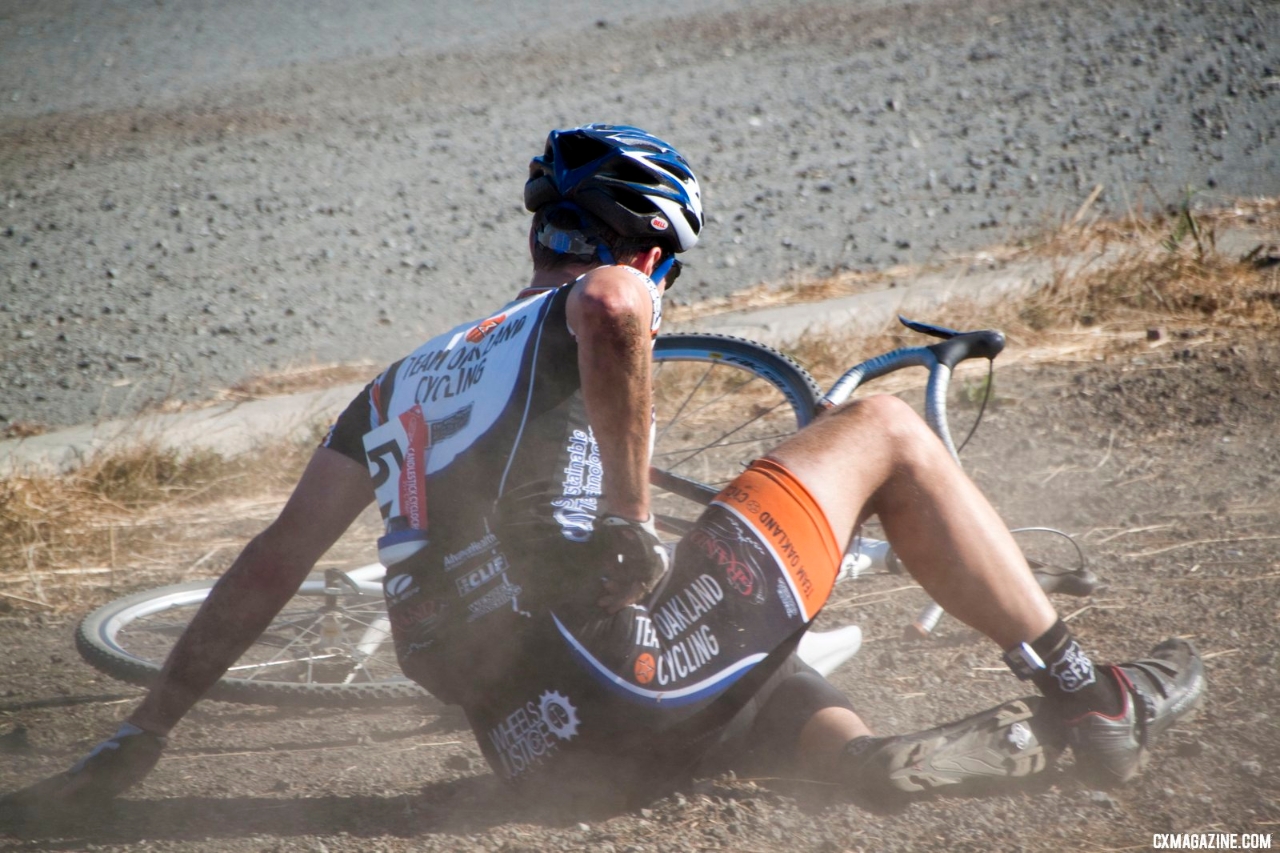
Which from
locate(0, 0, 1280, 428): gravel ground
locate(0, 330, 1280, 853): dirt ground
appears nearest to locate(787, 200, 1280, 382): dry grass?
locate(0, 330, 1280, 853): dirt ground

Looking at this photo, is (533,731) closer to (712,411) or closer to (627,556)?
(627,556)

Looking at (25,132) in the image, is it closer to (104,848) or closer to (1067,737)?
(104,848)

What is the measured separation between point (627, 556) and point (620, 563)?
0.06 feet

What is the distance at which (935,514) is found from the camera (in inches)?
92.9

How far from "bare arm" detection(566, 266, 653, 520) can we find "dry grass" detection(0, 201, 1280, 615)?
2271 millimetres

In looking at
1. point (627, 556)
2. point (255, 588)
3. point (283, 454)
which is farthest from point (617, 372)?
point (283, 454)

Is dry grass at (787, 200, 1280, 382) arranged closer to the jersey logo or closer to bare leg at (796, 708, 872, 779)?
bare leg at (796, 708, 872, 779)

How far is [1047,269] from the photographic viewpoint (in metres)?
6.19

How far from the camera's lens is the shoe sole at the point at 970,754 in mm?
2266

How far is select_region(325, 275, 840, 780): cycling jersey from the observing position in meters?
2.16

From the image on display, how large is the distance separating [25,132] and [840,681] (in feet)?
31.8

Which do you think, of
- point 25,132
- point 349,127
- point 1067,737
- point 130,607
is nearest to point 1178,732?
point 1067,737

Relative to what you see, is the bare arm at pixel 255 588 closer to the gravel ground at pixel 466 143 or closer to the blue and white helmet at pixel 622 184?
the blue and white helmet at pixel 622 184

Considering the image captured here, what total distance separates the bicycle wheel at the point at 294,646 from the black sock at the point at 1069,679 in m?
1.60
